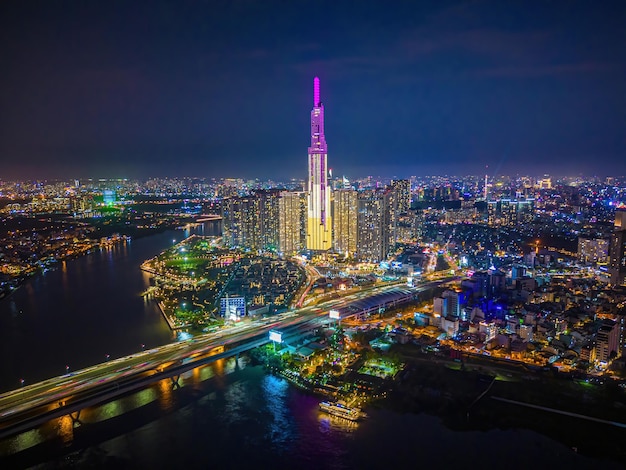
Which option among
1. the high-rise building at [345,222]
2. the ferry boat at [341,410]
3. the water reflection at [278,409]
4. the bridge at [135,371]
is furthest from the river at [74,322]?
the high-rise building at [345,222]

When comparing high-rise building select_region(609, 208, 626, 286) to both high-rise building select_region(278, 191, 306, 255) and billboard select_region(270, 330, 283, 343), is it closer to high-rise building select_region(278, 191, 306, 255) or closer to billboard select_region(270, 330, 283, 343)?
billboard select_region(270, 330, 283, 343)

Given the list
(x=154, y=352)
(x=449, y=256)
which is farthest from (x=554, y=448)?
(x=449, y=256)

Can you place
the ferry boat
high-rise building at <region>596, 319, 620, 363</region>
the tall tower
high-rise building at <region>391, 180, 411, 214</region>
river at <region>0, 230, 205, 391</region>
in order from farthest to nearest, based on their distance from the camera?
high-rise building at <region>391, 180, 411, 214</region> → the tall tower → high-rise building at <region>596, 319, 620, 363</region> → river at <region>0, 230, 205, 391</region> → the ferry boat

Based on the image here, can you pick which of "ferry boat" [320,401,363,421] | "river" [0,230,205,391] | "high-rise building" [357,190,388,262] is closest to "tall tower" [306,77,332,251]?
"high-rise building" [357,190,388,262]

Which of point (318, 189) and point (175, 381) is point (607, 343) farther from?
point (318, 189)

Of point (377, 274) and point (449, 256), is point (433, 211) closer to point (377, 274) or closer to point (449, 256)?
point (449, 256)

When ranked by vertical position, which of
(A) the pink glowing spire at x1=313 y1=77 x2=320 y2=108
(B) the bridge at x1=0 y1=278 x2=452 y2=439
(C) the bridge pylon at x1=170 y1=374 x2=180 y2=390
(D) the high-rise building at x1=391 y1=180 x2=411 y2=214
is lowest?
(C) the bridge pylon at x1=170 y1=374 x2=180 y2=390

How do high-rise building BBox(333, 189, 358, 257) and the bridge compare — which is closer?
the bridge
